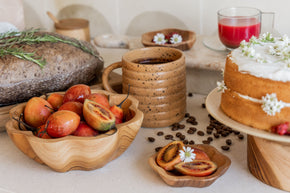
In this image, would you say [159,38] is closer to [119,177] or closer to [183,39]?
[183,39]

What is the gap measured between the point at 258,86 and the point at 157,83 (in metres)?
0.31

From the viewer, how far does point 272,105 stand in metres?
0.69

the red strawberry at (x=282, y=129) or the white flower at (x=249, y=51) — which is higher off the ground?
the white flower at (x=249, y=51)

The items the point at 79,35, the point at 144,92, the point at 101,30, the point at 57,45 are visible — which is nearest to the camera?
the point at 144,92

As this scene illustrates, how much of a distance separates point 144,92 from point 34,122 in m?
0.29

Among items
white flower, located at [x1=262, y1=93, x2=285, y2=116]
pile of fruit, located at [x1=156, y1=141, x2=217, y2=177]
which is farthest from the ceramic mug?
white flower, located at [x1=262, y1=93, x2=285, y2=116]

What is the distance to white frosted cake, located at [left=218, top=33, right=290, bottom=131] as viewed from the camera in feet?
2.27

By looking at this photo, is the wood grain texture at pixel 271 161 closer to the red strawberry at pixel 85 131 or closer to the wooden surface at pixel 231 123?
the wooden surface at pixel 231 123

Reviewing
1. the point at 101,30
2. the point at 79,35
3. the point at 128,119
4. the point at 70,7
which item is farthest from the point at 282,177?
the point at 70,7

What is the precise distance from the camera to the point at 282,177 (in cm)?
74

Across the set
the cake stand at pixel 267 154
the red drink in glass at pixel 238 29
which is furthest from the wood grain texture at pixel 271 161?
the red drink in glass at pixel 238 29

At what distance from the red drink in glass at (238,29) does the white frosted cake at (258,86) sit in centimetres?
32

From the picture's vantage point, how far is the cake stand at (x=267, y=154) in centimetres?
71

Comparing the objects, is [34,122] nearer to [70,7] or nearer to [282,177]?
[282,177]
